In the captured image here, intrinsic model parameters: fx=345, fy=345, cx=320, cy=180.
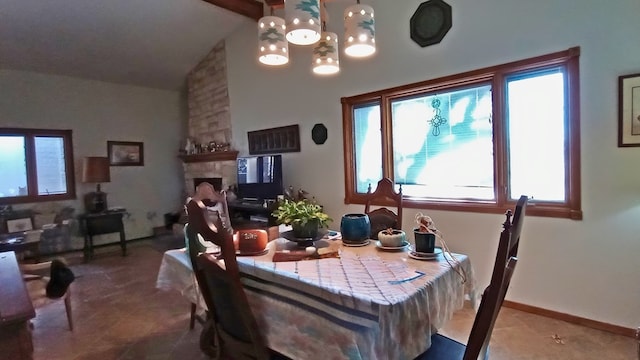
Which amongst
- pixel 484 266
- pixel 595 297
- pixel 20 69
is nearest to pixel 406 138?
pixel 484 266

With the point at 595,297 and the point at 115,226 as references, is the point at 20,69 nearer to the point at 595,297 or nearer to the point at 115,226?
the point at 115,226

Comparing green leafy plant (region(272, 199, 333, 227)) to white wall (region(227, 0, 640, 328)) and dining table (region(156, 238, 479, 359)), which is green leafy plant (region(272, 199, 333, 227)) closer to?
dining table (region(156, 238, 479, 359))

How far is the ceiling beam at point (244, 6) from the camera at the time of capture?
4477 mm

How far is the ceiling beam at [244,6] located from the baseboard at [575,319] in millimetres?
4601

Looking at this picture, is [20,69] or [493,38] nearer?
[493,38]

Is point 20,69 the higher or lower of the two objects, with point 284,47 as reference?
higher

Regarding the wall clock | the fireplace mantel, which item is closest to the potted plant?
the wall clock

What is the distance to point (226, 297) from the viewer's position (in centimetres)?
140

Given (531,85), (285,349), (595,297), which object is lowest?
(595,297)

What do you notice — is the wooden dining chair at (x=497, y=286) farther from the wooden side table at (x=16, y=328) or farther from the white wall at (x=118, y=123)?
the white wall at (x=118, y=123)

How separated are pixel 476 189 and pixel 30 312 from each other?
10.4ft

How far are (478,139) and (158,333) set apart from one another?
3.12 meters

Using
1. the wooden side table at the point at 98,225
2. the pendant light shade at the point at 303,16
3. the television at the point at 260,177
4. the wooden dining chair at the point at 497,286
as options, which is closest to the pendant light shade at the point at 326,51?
the pendant light shade at the point at 303,16

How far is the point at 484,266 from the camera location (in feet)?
9.89
